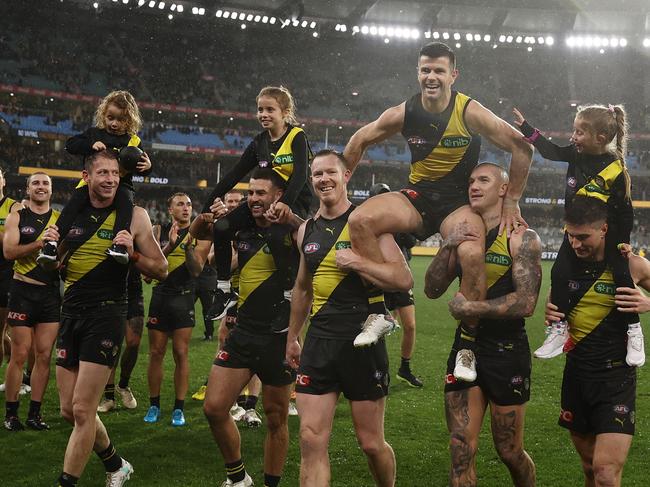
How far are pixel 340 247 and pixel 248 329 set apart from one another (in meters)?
1.30

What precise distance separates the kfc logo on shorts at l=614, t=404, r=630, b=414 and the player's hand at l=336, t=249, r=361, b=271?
194 centimetres

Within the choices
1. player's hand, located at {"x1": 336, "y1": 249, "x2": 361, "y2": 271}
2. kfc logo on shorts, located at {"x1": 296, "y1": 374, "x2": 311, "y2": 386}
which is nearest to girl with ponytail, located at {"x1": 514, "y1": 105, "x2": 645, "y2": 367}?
player's hand, located at {"x1": 336, "y1": 249, "x2": 361, "y2": 271}

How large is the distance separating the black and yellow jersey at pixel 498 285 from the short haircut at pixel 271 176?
6.52ft

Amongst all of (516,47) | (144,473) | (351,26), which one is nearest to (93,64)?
(351,26)

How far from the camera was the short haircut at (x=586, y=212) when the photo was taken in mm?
4883

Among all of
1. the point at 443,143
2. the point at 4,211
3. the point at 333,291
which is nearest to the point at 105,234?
the point at 333,291

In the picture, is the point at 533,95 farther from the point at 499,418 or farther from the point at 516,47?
the point at 499,418

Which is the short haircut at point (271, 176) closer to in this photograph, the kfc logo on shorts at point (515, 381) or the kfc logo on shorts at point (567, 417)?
the kfc logo on shorts at point (515, 381)

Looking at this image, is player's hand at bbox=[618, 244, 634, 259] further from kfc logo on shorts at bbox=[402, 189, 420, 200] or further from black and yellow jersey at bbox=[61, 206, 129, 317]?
black and yellow jersey at bbox=[61, 206, 129, 317]

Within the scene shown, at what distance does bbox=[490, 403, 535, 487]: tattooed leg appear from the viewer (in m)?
4.88

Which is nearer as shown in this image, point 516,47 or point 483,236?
point 483,236

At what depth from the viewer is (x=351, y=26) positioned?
168ft

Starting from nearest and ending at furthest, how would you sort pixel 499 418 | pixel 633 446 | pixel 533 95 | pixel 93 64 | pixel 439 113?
pixel 499 418 → pixel 439 113 → pixel 633 446 → pixel 93 64 → pixel 533 95

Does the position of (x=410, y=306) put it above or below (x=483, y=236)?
below
